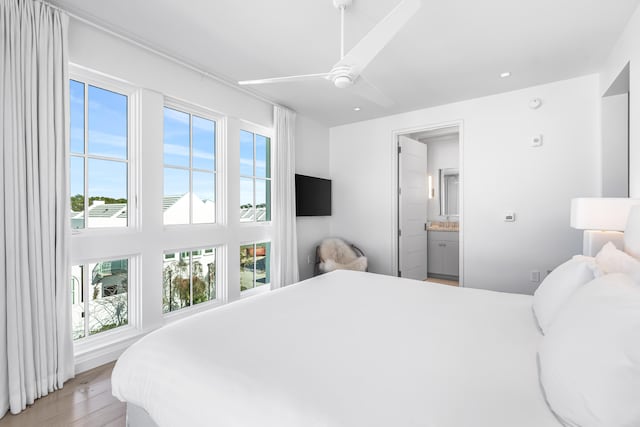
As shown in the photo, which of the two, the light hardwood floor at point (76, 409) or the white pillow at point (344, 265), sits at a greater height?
the white pillow at point (344, 265)

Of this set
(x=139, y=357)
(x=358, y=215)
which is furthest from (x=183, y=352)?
(x=358, y=215)

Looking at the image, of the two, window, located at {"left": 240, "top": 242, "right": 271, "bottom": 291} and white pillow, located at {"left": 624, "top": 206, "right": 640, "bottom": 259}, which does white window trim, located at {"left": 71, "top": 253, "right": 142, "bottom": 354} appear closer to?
window, located at {"left": 240, "top": 242, "right": 271, "bottom": 291}

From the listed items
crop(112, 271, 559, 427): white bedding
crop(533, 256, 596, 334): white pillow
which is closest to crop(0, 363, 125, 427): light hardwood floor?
crop(112, 271, 559, 427): white bedding

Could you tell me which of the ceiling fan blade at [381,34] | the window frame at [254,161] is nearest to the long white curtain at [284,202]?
the window frame at [254,161]

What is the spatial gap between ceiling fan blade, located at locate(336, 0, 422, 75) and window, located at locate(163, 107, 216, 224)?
1.91m

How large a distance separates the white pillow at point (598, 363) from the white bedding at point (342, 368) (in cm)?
9

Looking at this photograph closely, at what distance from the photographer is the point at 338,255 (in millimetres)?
4492

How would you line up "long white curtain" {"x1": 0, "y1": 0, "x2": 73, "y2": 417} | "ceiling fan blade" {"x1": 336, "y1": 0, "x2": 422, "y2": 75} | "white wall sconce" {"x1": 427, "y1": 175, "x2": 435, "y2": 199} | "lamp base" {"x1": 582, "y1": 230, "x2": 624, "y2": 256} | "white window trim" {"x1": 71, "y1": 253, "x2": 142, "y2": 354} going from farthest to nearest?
"white wall sconce" {"x1": 427, "y1": 175, "x2": 435, "y2": 199}
"white window trim" {"x1": 71, "y1": 253, "x2": 142, "y2": 354}
"lamp base" {"x1": 582, "y1": 230, "x2": 624, "y2": 256}
"long white curtain" {"x1": 0, "y1": 0, "x2": 73, "y2": 417}
"ceiling fan blade" {"x1": 336, "y1": 0, "x2": 422, "y2": 75}

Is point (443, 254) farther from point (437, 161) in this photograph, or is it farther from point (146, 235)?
point (146, 235)

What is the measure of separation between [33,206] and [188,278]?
1427 millimetres

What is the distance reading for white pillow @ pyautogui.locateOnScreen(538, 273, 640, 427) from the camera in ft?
2.34

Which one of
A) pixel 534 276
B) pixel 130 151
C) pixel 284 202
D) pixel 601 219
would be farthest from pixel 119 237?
pixel 534 276

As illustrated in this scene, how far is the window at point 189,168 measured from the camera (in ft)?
9.49

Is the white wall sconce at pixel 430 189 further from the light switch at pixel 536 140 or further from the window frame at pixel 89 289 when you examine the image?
the window frame at pixel 89 289
